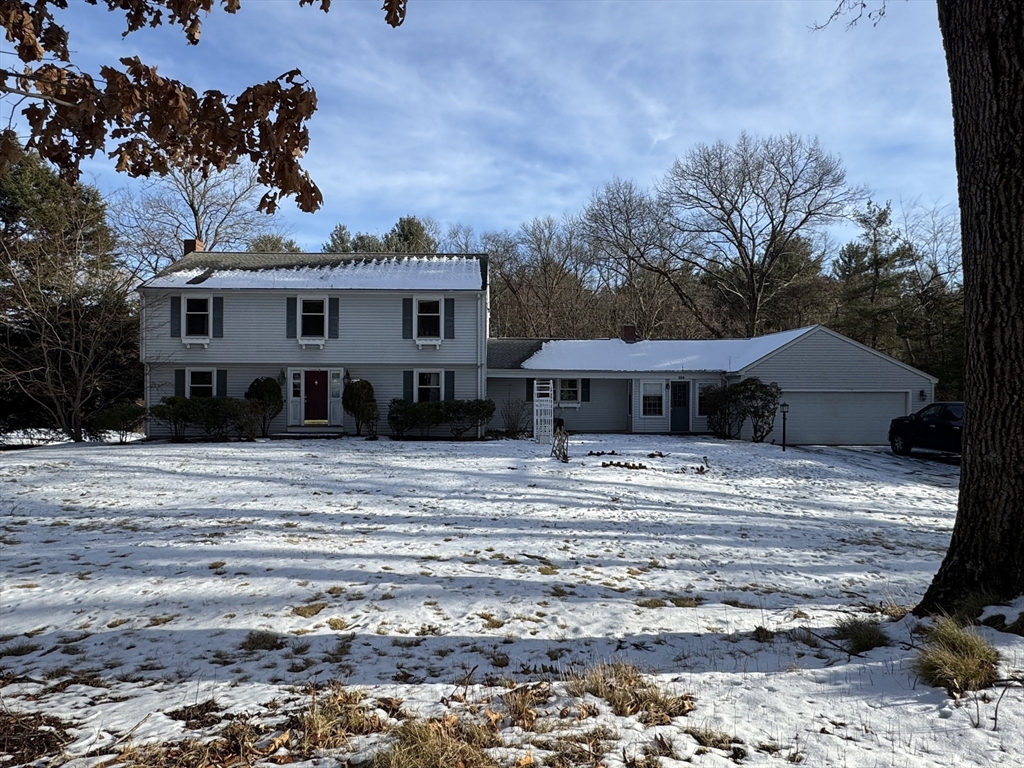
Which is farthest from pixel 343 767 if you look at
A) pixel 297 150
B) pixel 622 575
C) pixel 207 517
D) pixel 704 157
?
pixel 704 157

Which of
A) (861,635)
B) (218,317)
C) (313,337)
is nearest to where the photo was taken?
(861,635)

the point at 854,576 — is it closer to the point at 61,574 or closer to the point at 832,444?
the point at 61,574

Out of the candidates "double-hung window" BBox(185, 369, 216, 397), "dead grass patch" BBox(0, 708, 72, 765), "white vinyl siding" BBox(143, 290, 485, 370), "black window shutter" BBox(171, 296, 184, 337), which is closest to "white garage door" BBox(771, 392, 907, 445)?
"white vinyl siding" BBox(143, 290, 485, 370)

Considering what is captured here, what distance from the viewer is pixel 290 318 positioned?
20375 mm

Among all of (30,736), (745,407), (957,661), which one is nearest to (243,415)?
(745,407)

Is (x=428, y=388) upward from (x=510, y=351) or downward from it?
downward

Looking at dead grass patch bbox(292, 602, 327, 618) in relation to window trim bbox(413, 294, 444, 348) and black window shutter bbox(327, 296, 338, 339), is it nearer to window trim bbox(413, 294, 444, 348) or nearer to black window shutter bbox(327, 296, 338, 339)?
window trim bbox(413, 294, 444, 348)

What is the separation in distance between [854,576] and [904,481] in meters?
8.42

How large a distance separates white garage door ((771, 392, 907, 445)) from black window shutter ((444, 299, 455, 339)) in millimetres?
11887

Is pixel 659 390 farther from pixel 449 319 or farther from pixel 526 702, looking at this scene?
pixel 526 702

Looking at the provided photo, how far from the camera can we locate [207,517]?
821cm

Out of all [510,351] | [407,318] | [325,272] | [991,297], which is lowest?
[991,297]

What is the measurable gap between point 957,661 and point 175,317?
71.7 ft

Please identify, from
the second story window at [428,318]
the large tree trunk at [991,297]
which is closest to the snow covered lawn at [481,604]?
the large tree trunk at [991,297]
